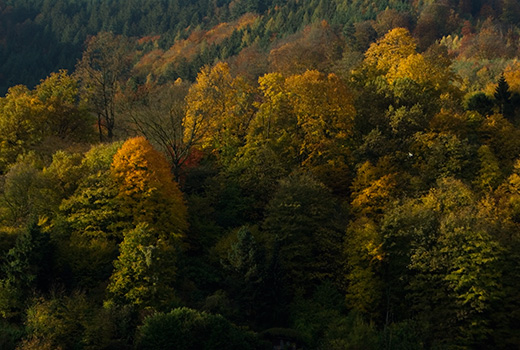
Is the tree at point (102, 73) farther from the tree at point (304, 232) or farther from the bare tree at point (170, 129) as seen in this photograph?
the tree at point (304, 232)

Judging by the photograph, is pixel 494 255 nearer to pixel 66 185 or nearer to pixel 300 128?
pixel 300 128

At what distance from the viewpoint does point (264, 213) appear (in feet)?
176

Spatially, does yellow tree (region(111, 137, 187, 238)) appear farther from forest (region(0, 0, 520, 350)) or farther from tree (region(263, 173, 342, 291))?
tree (region(263, 173, 342, 291))

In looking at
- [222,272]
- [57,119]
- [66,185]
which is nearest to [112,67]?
[57,119]

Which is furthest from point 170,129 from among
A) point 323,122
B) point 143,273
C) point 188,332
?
point 188,332

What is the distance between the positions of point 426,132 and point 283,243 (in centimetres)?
1809

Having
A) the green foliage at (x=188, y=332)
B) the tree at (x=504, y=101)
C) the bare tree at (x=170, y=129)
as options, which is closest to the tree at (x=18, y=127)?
the bare tree at (x=170, y=129)

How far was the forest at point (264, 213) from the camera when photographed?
43.0 meters

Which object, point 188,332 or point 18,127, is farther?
point 18,127

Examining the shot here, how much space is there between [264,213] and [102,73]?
25909 millimetres

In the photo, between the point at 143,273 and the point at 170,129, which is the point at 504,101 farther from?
the point at 143,273

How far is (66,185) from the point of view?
50.3 metres

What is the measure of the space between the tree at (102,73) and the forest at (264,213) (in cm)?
24

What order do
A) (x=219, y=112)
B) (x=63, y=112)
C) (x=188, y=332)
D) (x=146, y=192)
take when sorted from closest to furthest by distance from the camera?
(x=188, y=332) → (x=146, y=192) → (x=219, y=112) → (x=63, y=112)
